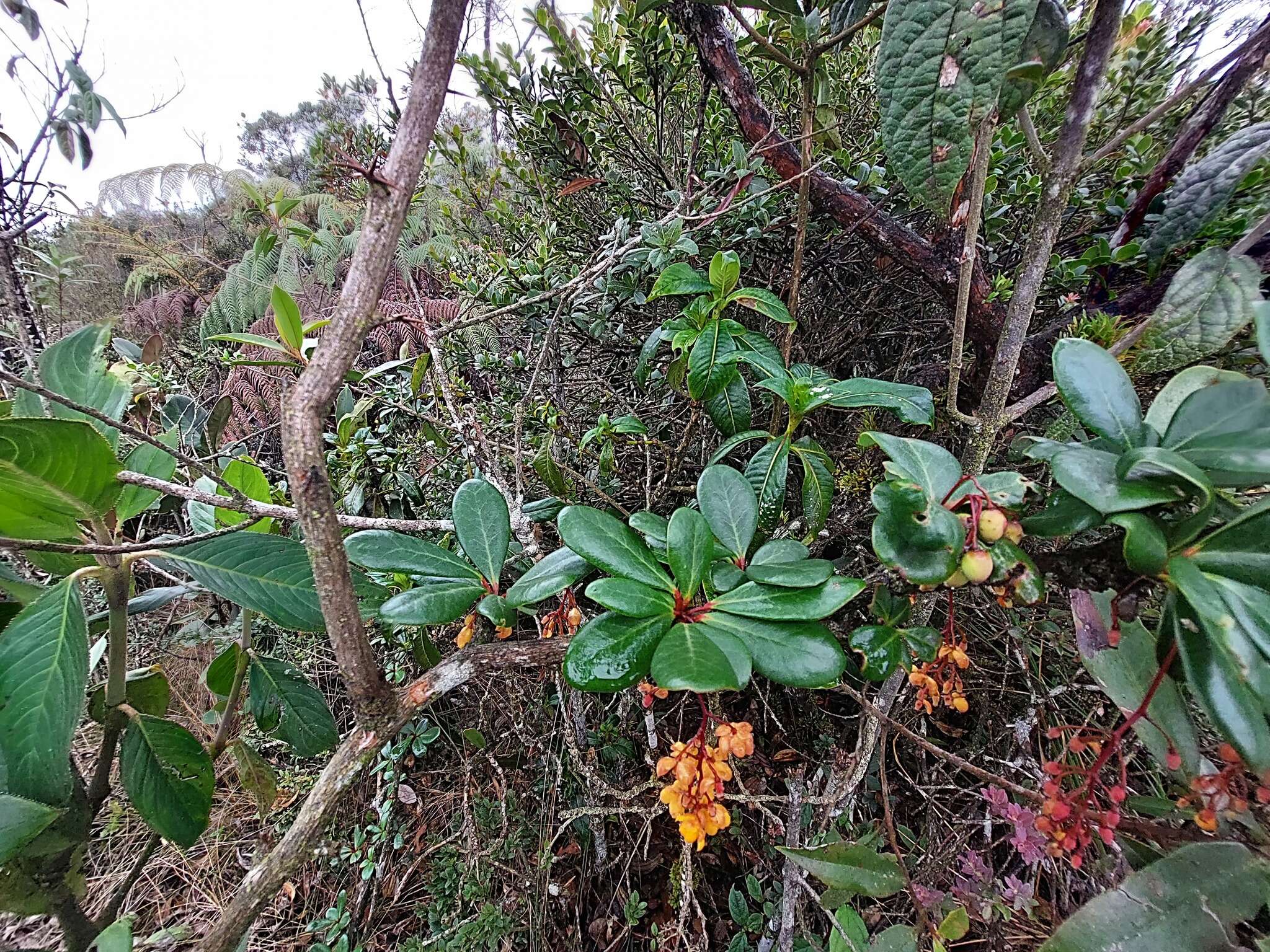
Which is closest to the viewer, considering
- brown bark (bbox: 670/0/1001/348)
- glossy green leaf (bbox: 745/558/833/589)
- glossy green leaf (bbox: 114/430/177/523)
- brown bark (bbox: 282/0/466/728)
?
brown bark (bbox: 282/0/466/728)

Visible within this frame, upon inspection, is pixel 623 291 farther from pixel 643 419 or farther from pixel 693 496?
pixel 693 496

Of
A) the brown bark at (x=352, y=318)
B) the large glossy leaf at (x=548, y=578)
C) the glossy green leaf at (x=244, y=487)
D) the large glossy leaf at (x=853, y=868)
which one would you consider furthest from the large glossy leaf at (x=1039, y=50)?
the glossy green leaf at (x=244, y=487)

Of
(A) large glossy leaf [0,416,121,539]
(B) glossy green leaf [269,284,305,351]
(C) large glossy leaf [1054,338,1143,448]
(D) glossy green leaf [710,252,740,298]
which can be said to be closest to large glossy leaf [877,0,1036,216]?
(C) large glossy leaf [1054,338,1143,448]

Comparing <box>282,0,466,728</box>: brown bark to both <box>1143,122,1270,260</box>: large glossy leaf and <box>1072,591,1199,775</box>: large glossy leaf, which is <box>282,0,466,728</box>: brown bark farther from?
<box>1143,122,1270,260</box>: large glossy leaf

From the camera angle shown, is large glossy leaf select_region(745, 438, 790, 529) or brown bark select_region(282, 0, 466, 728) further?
large glossy leaf select_region(745, 438, 790, 529)

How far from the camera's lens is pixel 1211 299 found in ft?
1.72

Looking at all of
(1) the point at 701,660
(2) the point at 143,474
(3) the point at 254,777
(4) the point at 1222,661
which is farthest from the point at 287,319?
(4) the point at 1222,661

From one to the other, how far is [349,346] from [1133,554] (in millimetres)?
547

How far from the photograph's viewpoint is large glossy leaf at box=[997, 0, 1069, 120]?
0.41 m

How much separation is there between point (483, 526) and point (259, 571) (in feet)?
0.74

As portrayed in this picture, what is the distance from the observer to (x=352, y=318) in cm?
35

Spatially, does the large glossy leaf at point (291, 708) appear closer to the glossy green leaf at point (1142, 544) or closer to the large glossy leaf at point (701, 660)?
the large glossy leaf at point (701, 660)

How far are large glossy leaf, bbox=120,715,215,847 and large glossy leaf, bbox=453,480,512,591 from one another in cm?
37

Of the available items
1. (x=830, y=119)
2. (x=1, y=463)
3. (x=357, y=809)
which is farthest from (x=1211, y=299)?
(x=357, y=809)
